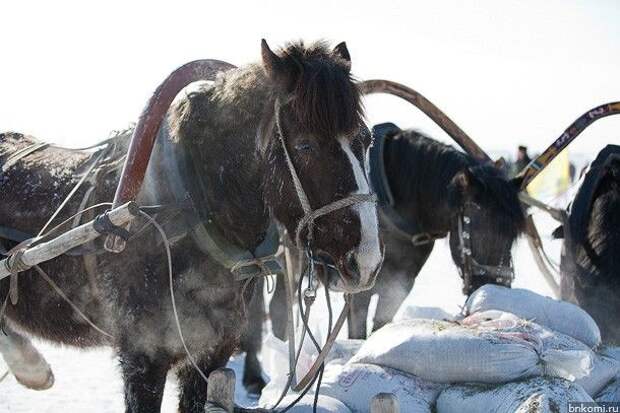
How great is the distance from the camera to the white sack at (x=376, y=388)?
324cm

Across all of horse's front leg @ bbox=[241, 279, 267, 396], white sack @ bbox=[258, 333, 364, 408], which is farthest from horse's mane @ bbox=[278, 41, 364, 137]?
horse's front leg @ bbox=[241, 279, 267, 396]

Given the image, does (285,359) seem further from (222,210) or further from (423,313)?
(222,210)

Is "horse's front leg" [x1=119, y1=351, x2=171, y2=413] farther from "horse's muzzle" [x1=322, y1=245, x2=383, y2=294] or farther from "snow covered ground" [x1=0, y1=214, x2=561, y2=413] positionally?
"snow covered ground" [x1=0, y1=214, x2=561, y2=413]

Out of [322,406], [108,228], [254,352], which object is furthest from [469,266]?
[108,228]

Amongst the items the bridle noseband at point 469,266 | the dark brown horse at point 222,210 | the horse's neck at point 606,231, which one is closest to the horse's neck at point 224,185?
the dark brown horse at point 222,210

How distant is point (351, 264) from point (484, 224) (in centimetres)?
293

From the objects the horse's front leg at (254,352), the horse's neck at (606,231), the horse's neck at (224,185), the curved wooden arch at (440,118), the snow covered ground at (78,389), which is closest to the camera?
the horse's neck at (224,185)

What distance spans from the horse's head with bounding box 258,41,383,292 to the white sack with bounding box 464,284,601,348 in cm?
175

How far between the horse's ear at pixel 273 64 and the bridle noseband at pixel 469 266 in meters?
2.88

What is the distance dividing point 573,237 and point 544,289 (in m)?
5.08

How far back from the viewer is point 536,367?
321 centimetres

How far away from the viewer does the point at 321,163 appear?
8.17 ft

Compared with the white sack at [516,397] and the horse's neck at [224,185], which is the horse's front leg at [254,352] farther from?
the horse's neck at [224,185]

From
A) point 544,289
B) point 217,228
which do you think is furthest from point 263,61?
point 544,289
